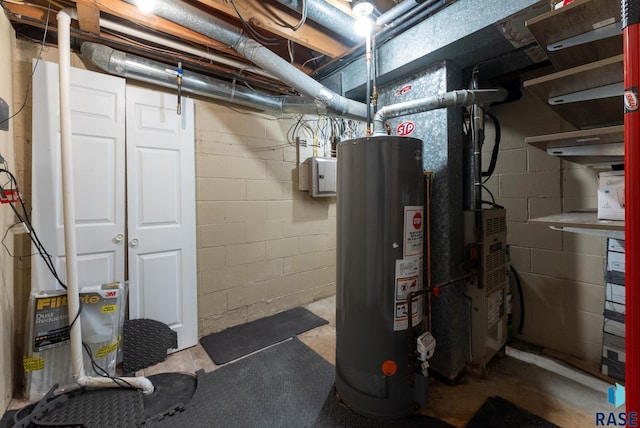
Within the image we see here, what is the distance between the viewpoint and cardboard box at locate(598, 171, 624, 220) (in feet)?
3.35

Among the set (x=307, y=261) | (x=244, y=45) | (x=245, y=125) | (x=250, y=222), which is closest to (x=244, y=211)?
(x=250, y=222)

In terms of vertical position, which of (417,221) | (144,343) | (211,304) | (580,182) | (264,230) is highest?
(580,182)

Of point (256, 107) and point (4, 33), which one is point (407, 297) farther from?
point (4, 33)

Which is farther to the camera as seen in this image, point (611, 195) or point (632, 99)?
point (611, 195)

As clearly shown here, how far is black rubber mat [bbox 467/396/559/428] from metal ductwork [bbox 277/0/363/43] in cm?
246

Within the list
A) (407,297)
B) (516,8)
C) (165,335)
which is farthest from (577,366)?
(165,335)

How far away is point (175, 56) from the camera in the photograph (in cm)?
209

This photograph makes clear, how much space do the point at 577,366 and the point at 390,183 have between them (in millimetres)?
2076

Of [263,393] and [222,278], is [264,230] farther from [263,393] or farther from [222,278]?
[263,393]

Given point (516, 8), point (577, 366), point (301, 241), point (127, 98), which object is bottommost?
point (577, 366)

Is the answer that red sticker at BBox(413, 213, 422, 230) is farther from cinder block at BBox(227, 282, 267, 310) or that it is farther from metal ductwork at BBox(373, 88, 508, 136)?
cinder block at BBox(227, 282, 267, 310)

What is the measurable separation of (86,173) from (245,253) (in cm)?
137

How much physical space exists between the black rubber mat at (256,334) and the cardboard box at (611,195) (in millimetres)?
2247

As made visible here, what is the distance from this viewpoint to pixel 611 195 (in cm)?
104
